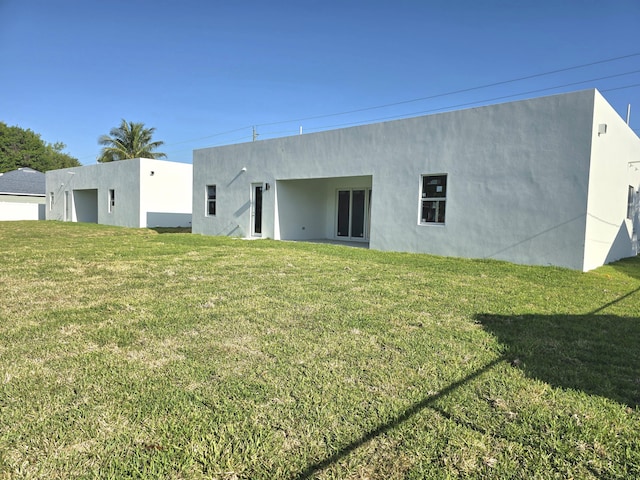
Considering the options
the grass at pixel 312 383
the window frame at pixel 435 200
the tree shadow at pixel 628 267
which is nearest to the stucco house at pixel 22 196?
the grass at pixel 312 383

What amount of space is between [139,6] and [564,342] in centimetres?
1532

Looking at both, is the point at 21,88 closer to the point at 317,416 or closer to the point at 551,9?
the point at 551,9

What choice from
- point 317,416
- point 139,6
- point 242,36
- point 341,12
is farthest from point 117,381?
point 242,36

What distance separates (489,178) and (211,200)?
1234 cm

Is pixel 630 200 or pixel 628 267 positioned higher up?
pixel 630 200

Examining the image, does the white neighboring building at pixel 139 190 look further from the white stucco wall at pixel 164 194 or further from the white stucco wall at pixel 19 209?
the white stucco wall at pixel 19 209

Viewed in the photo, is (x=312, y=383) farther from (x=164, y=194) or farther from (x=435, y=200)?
(x=164, y=194)

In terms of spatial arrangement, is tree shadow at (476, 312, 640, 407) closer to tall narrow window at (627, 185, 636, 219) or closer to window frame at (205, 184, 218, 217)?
tall narrow window at (627, 185, 636, 219)

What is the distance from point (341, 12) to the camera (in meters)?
14.6

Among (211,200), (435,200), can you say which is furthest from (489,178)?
(211,200)

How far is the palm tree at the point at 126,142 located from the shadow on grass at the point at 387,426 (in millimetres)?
39797

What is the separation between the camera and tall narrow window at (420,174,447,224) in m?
11.0

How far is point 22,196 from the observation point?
35.1 meters

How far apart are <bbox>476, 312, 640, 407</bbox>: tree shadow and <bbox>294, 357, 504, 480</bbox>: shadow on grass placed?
21.8 inches
